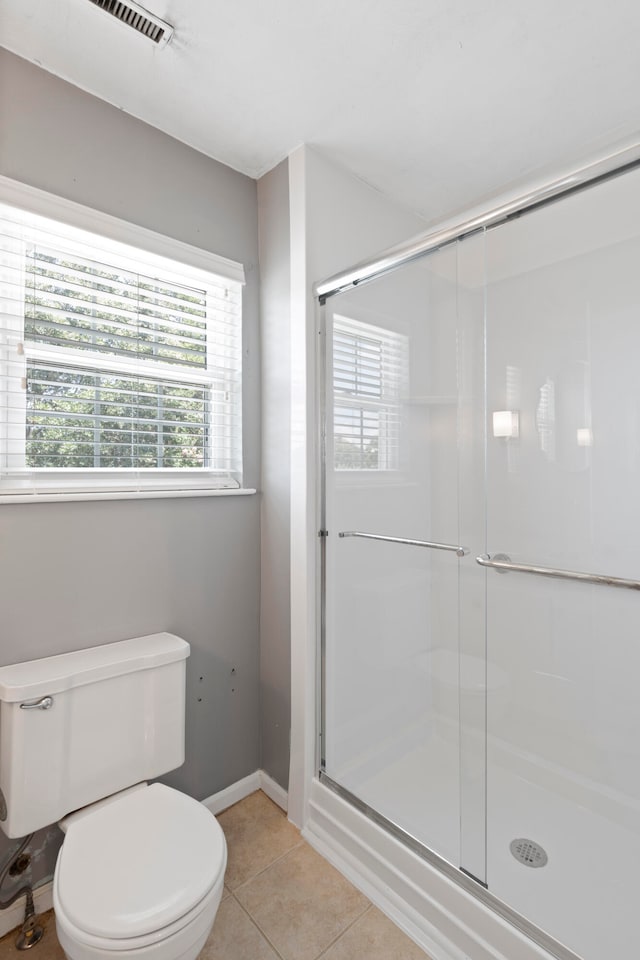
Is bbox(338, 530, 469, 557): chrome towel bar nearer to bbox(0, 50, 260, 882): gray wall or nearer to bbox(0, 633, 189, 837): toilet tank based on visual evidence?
bbox(0, 50, 260, 882): gray wall

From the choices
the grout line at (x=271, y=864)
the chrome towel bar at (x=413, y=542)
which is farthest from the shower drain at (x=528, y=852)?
the chrome towel bar at (x=413, y=542)

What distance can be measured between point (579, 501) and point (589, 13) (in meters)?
1.33

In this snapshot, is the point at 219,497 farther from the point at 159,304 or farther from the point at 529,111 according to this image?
the point at 529,111

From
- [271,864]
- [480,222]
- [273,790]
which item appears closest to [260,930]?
[271,864]

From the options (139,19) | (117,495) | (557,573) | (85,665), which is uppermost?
(139,19)

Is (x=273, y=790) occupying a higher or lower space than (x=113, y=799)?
lower

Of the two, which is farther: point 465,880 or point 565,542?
point 565,542

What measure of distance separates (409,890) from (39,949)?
1.01m

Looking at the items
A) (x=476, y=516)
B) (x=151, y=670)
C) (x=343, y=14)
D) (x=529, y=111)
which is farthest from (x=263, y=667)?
(x=529, y=111)

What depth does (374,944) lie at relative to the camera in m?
1.32

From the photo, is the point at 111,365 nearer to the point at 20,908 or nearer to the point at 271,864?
the point at 20,908

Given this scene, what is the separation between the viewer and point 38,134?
140 centimetres

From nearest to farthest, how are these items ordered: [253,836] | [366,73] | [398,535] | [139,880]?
[139,880] < [366,73] < [253,836] < [398,535]

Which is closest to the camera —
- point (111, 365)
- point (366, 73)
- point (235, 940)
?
point (235, 940)
